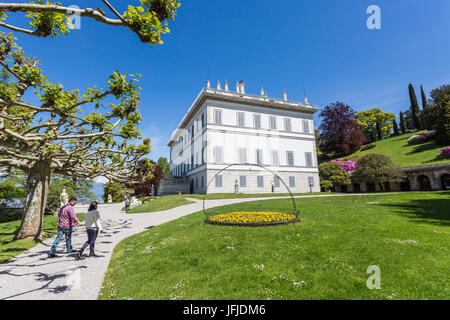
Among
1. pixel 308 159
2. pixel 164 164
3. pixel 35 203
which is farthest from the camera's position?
pixel 164 164

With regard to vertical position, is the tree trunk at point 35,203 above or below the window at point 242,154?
below

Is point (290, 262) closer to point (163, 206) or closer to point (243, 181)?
point (163, 206)

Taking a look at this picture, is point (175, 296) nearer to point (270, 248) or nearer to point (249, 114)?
point (270, 248)

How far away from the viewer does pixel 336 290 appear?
13.1 feet

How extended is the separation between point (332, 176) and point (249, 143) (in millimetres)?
16467

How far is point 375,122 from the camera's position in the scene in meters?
63.1

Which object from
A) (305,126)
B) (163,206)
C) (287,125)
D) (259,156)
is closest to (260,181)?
(259,156)

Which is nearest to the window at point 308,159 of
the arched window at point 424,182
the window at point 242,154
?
the window at point 242,154

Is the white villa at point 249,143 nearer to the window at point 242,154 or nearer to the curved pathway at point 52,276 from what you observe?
the window at point 242,154

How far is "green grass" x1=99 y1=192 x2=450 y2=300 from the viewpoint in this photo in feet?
13.5

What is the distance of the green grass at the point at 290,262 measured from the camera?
13.5ft

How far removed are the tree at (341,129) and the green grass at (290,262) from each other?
42.3m
